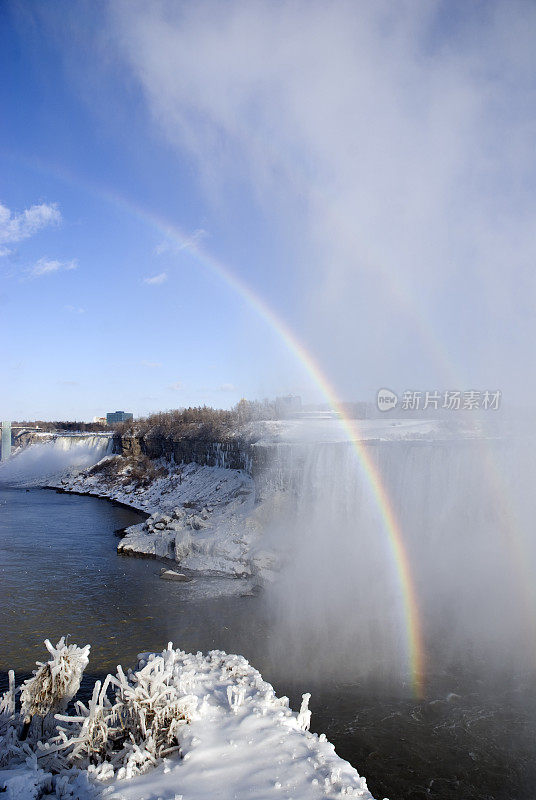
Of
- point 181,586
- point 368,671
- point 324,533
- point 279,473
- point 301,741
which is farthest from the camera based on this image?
point 279,473

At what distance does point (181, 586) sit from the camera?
21.0 meters

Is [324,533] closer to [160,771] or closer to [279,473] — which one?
[279,473]

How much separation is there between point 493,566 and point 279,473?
12.3 meters

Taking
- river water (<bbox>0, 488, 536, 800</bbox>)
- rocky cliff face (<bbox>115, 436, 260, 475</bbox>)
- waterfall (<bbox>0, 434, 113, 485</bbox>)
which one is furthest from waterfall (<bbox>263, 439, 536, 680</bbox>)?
waterfall (<bbox>0, 434, 113, 485</bbox>)

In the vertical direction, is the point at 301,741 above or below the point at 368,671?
above

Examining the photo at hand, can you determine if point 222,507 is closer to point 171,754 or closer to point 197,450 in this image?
point 197,450

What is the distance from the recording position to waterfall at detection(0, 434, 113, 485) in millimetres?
63531

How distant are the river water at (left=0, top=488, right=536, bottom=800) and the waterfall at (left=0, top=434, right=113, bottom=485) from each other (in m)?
38.6

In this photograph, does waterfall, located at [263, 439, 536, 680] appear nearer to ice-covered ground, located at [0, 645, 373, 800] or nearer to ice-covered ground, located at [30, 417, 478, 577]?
ice-covered ground, located at [30, 417, 478, 577]

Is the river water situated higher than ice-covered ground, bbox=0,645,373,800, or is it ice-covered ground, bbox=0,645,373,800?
ice-covered ground, bbox=0,645,373,800

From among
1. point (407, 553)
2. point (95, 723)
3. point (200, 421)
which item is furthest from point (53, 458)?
point (95, 723)

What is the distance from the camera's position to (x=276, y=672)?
12.9m

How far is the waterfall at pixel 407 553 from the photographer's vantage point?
15109 millimetres

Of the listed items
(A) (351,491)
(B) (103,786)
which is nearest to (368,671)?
(B) (103,786)
